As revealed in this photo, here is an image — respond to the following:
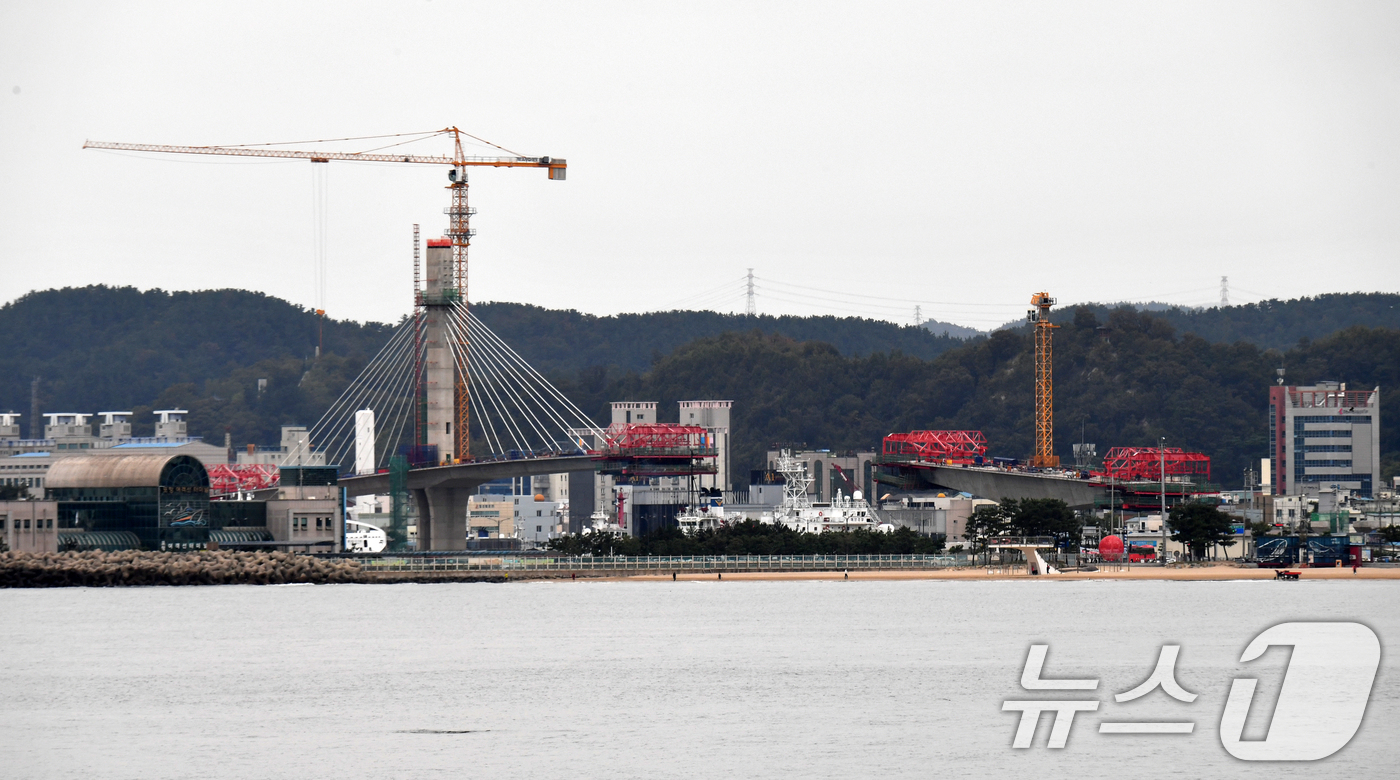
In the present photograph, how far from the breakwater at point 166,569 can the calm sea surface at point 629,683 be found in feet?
28.4

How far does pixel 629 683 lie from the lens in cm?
6544

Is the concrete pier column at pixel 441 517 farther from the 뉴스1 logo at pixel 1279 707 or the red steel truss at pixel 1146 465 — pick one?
the 뉴스1 logo at pixel 1279 707

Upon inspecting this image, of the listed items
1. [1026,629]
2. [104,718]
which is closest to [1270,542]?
[1026,629]

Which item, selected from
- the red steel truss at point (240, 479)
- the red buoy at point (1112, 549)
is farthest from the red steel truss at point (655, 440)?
the red buoy at point (1112, 549)

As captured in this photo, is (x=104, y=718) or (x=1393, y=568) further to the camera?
(x=1393, y=568)

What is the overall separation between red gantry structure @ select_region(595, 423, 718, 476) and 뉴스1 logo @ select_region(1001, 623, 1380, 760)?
272ft

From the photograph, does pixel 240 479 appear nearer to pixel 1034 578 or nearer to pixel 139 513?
pixel 139 513

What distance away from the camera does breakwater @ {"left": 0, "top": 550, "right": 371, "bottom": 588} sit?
115756 mm

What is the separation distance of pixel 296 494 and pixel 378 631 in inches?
1980

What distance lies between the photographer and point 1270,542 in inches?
4852

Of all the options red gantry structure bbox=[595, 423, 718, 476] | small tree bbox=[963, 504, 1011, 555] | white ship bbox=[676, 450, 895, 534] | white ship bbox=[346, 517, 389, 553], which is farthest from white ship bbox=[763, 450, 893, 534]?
white ship bbox=[346, 517, 389, 553]

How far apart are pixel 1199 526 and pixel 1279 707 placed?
7029cm

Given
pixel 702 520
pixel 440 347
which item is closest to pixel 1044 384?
pixel 702 520

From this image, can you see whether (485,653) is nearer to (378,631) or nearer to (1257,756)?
(378,631)
